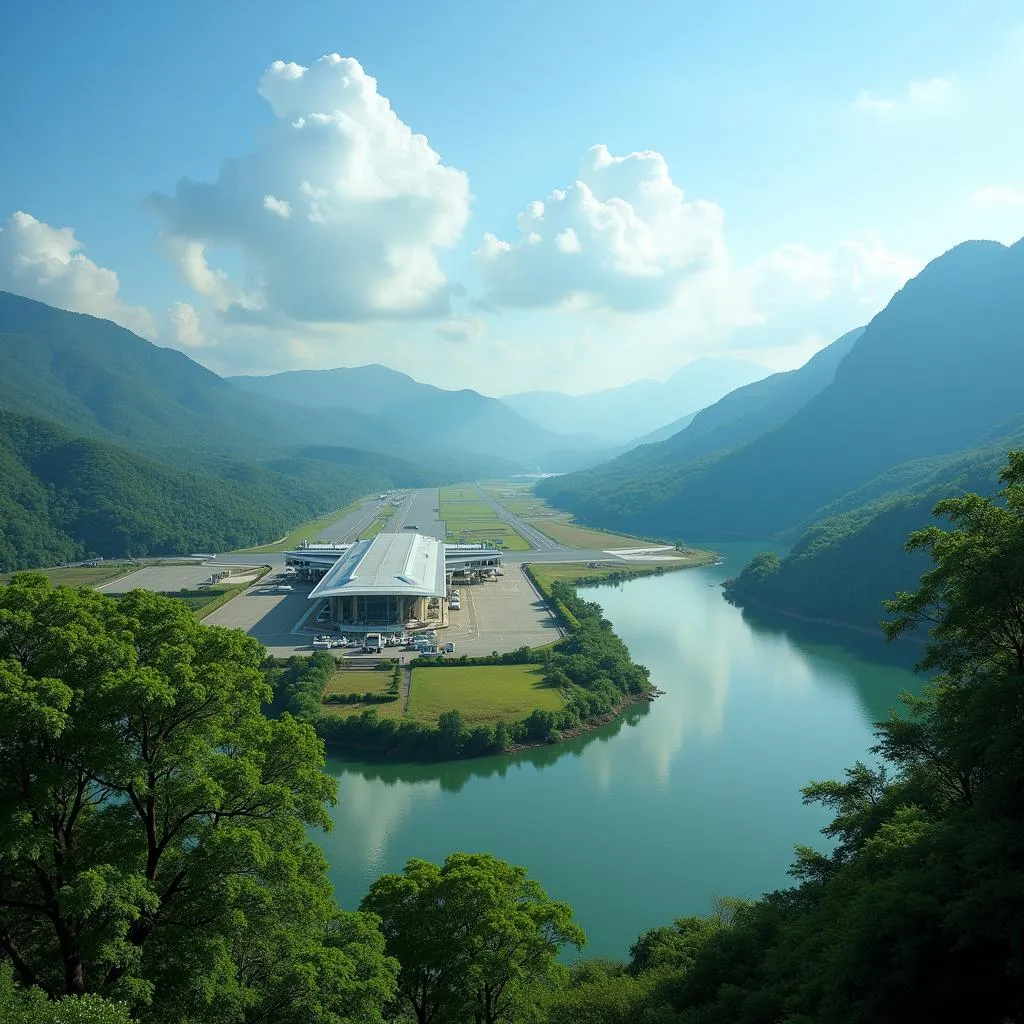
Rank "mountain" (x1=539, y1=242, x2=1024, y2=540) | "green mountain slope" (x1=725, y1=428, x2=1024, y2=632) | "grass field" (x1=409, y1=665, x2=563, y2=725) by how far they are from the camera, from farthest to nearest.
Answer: "mountain" (x1=539, y1=242, x2=1024, y2=540), "green mountain slope" (x1=725, y1=428, x2=1024, y2=632), "grass field" (x1=409, y1=665, x2=563, y2=725)

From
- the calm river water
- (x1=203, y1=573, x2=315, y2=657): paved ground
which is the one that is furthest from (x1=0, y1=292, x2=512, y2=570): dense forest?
the calm river water

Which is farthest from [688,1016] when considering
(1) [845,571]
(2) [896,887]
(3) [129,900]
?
(1) [845,571]

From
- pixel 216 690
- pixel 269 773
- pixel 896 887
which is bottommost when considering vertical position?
pixel 896 887

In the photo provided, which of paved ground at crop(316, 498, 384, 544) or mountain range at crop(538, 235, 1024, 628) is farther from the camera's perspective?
mountain range at crop(538, 235, 1024, 628)

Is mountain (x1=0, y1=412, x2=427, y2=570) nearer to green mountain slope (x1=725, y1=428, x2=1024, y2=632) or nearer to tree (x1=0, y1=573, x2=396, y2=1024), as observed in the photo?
green mountain slope (x1=725, y1=428, x2=1024, y2=632)

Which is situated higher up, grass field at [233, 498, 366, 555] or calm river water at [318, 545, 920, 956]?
grass field at [233, 498, 366, 555]

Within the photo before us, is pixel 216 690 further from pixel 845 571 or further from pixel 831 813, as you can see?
pixel 845 571

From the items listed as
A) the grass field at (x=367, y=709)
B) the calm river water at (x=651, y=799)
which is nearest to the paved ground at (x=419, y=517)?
the grass field at (x=367, y=709)

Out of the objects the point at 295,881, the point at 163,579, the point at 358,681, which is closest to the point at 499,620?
the point at 358,681
